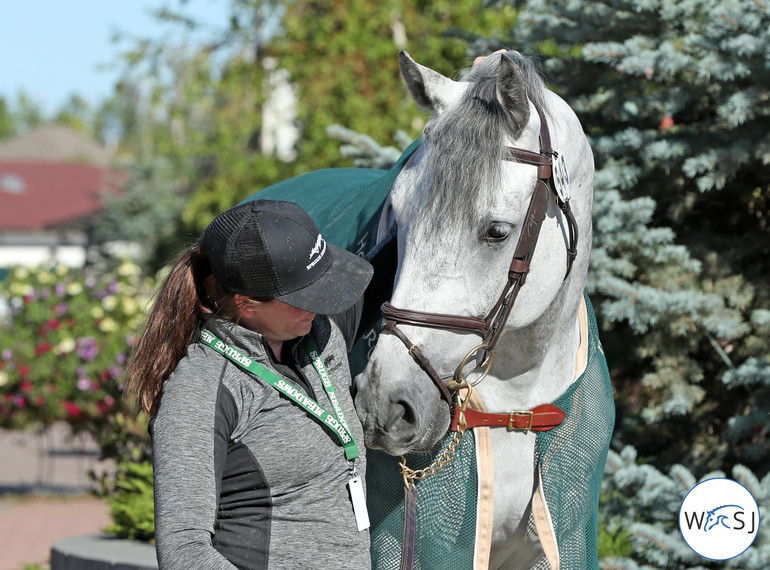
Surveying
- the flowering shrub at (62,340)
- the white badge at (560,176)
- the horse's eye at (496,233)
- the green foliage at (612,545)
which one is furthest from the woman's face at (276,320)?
the flowering shrub at (62,340)

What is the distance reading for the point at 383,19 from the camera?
1179 centimetres

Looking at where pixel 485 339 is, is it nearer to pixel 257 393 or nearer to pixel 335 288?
pixel 335 288

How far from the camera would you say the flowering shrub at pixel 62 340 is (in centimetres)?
769

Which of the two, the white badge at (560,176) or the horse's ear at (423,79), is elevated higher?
the horse's ear at (423,79)

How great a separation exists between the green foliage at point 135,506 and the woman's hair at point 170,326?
254 centimetres

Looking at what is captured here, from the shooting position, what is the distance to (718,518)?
2.72m

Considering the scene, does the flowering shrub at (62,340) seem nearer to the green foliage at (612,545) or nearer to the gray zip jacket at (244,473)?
the green foliage at (612,545)

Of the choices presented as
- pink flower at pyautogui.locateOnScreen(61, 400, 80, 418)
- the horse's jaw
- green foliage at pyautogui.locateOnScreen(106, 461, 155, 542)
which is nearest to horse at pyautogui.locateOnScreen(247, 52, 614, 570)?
the horse's jaw

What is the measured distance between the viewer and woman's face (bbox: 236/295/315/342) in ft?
6.63

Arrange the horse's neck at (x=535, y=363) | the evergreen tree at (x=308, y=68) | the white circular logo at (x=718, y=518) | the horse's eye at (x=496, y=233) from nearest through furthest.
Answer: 1. the horse's eye at (x=496, y=233)
2. the horse's neck at (x=535, y=363)
3. the white circular logo at (x=718, y=518)
4. the evergreen tree at (x=308, y=68)

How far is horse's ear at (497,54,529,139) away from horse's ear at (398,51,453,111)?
21 cm

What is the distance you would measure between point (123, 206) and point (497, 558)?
2183 cm

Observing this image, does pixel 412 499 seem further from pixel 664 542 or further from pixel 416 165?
pixel 664 542

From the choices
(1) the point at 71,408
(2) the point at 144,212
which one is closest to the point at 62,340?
(1) the point at 71,408
